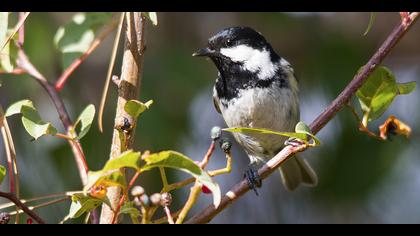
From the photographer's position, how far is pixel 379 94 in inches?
74.6

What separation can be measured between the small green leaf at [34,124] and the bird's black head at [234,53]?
5.22 ft

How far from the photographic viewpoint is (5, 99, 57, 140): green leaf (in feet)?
5.36

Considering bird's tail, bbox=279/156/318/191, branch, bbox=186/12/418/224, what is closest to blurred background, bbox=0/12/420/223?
bird's tail, bbox=279/156/318/191

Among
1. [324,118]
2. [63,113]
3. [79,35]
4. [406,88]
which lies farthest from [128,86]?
[406,88]

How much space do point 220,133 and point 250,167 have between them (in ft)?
5.20

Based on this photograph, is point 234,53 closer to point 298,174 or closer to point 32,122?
point 298,174

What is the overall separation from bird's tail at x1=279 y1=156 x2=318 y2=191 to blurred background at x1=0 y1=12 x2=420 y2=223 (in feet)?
1.09

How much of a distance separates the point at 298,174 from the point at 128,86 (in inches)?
90.7

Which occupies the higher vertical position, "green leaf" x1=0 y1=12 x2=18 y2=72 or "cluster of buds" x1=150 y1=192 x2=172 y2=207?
"green leaf" x1=0 y1=12 x2=18 y2=72

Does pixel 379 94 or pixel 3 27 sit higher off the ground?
pixel 3 27

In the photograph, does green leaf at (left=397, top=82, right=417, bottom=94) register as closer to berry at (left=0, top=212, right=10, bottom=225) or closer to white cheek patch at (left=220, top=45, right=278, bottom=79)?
berry at (left=0, top=212, right=10, bottom=225)

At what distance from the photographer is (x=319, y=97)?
14.3 feet
